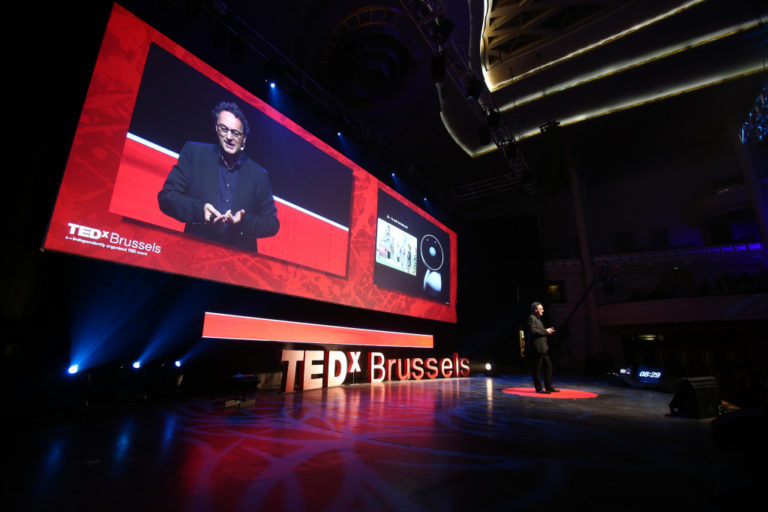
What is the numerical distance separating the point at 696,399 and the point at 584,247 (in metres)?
14.7

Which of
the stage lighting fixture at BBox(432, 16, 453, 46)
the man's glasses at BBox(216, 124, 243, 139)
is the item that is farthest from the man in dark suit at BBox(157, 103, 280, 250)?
the stage lighting fixture at BBox(432, 16, 453, 46)

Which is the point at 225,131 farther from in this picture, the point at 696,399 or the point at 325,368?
the point at 696,399

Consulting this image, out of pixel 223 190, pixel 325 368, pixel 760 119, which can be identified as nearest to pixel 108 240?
pixel 223 190

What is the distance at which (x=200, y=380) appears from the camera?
575 cm

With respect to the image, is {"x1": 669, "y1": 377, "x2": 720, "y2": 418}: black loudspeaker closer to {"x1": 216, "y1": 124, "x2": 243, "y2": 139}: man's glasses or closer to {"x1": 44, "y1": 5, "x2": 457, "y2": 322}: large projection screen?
{"x1": 44, "y1": 5, "x2": 457, "y2": 322}: large projection screen

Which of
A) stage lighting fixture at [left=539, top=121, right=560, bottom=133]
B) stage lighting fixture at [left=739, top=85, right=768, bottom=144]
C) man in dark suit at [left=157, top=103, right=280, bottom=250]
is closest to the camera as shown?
man in dark suit at [left=157, top=103, right=280, bottom=250]

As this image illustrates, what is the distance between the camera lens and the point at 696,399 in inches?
146

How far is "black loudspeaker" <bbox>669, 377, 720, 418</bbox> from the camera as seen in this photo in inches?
146

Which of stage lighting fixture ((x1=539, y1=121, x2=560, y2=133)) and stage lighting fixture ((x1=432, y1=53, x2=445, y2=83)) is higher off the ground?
stage lighting fixture ((x1=539, y1=121, x2=560, y2=133))

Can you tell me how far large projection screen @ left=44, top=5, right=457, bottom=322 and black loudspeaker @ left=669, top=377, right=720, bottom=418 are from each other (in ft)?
18.3

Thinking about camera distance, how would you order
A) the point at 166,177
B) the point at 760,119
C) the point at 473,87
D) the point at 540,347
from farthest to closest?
1. the point at 760,119
2. the point at 473,87
3. the point at 540,347
4. the point at 166,177

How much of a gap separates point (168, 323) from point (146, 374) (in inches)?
32.3

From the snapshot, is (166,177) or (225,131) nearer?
(166,177)

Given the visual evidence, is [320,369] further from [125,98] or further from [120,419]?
[125,98]
